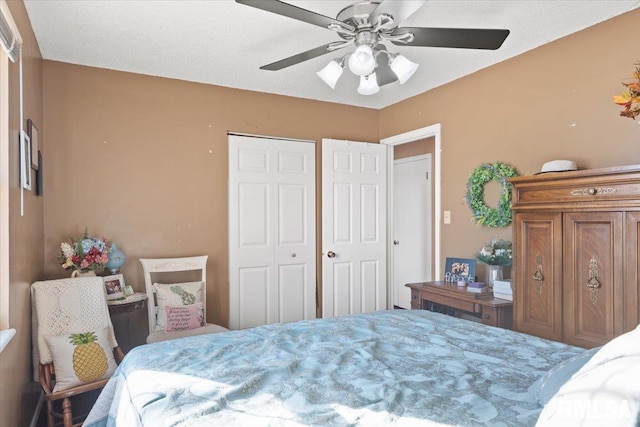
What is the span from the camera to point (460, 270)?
3264 mm

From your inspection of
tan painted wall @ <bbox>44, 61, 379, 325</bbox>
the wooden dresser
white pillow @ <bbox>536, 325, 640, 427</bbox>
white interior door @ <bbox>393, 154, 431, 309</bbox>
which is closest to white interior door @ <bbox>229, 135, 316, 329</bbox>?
tan painted wall @ <bbox>44, 61, 379, 325</bbox>

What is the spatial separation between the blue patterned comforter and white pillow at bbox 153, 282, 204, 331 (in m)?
1.34

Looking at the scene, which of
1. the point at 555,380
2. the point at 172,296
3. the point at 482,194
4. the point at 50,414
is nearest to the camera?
the point at 555,380

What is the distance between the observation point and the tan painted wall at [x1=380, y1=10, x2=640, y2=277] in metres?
2.41

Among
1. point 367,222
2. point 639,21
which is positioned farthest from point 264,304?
point 639,21

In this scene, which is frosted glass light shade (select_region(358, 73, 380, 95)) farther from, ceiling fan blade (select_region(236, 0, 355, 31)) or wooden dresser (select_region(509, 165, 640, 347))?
wooden dresser (select_region(509, 165, 640, 347))

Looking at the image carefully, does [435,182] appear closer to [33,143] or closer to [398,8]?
[398,8]

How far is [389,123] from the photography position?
4371 mm

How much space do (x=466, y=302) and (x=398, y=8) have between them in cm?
201

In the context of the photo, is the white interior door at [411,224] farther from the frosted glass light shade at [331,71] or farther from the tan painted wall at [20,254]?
the tan painted wall at [20,254]

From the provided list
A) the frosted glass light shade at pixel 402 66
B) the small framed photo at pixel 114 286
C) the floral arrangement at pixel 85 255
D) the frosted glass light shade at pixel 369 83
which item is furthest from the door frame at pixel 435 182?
the floral arrangement at pixel 85 255

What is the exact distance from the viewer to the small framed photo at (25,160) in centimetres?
214

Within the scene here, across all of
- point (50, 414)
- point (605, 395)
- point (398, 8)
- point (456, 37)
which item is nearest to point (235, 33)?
point (398, 8)

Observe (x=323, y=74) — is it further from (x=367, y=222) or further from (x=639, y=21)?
(x=367, y=222)
